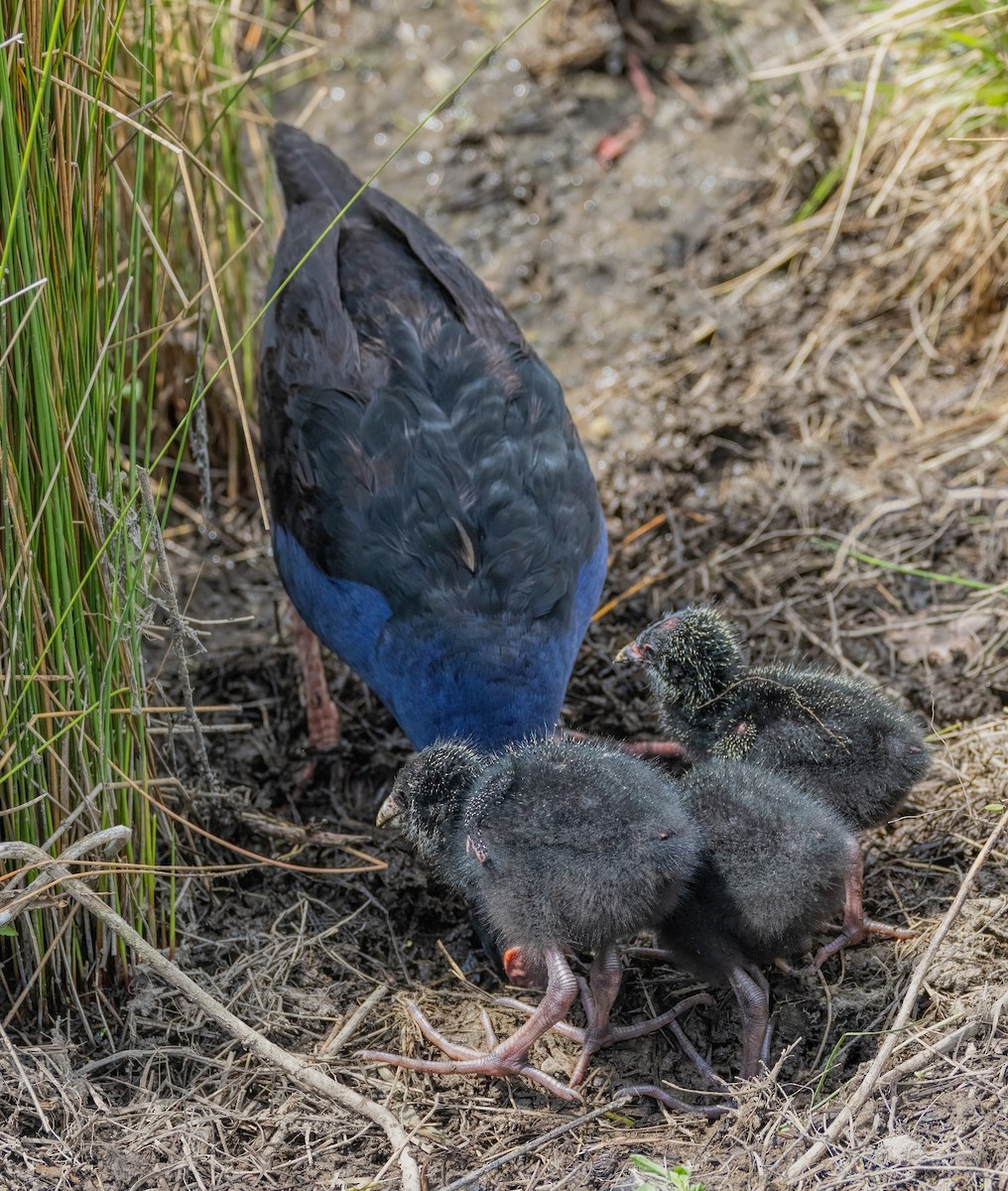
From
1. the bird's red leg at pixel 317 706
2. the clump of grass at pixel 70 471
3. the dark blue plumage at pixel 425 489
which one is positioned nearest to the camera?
the clump of grass at pixel 70 471

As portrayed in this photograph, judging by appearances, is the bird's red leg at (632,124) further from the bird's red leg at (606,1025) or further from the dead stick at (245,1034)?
the dead stick at (245,1034)

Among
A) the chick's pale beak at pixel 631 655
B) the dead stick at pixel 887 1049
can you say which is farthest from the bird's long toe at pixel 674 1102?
the chick's pale beak at pixel 631 655

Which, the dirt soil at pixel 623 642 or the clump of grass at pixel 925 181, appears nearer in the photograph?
the dirt soil at pixel 623 642

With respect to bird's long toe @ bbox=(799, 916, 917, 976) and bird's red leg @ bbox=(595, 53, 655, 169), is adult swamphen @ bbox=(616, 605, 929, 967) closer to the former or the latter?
bird's long toe @ bbox=(799, 916, 917, 976)

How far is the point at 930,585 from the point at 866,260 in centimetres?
167

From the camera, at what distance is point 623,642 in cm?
449

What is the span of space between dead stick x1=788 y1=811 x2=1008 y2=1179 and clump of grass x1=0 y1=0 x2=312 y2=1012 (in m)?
1.47

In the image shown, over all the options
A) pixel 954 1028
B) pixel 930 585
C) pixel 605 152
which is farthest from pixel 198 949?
pixel 605 152

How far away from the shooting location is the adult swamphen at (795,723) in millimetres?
3359

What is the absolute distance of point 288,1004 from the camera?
3.37m

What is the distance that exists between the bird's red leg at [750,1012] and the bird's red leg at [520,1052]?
1.22ft

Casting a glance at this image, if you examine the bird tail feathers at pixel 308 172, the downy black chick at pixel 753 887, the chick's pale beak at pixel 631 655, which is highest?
→ the bird tail feathers at pixel 308 172

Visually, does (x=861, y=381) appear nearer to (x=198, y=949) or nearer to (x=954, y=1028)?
(x=954, y=1028)

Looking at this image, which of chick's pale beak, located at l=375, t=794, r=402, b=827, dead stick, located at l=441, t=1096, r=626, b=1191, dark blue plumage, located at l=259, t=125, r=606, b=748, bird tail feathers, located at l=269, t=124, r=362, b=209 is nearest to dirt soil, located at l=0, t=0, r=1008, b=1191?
dead stick, located at l=441, t=1096, r=626, b=1191
